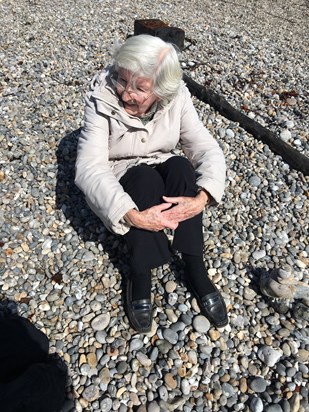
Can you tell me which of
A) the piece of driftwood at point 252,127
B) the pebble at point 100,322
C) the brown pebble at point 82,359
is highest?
the piece of driftwood at point 252,127

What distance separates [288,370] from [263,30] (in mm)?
7592

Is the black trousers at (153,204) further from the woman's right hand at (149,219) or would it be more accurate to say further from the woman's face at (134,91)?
the woman's face at (134,91)

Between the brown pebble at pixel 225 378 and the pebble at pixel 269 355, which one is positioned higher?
the pebble at pixel 269 355

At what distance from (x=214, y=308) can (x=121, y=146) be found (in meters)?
1.34

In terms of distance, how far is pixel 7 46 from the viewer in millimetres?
6750

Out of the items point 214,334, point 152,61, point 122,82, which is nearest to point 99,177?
point 122,82

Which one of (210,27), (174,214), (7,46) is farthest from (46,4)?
(174,214)

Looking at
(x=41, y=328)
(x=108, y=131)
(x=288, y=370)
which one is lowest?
(x=41, y=328)

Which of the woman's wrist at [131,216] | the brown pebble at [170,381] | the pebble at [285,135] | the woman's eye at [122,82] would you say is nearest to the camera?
the brown pebble at [170,381]

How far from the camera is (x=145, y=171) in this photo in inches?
114

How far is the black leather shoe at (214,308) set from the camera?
2.84 m

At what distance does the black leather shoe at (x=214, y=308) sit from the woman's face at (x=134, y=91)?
1403mm

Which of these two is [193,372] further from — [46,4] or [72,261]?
[46,4]

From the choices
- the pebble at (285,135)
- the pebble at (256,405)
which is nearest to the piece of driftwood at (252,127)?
the pebble at (285,135)
